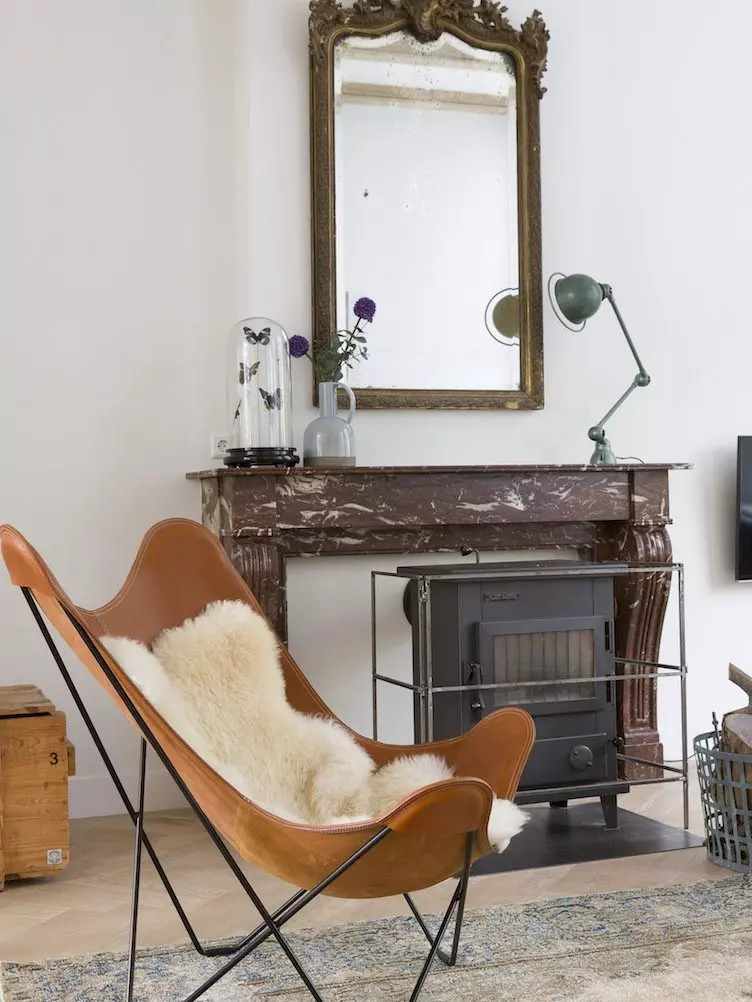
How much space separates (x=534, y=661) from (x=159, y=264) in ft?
6.00

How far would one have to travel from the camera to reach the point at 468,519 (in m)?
3.69

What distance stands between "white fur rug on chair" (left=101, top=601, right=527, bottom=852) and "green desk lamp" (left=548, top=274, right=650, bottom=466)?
170 cm

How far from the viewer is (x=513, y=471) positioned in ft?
12.2

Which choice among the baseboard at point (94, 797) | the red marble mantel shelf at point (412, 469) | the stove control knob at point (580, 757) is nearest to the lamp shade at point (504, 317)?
Answer: the red marble mantel shelf at point (412, 469)

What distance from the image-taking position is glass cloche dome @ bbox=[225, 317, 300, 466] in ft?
12.0

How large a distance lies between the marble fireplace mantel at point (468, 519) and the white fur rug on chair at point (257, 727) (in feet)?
3.04

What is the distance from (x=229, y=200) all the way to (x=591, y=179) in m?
1.41

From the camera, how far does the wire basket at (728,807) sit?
9.66 ft

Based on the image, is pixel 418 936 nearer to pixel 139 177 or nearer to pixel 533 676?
pixel 533 676

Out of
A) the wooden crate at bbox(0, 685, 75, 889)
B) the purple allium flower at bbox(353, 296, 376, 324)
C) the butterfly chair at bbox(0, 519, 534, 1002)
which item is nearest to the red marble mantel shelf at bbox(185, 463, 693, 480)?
the purple allium flower at bbox(353, 296, 376, 324)

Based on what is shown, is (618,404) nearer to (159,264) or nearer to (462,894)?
(159,264)

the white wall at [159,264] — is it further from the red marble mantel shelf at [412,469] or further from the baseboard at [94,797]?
the red marble mantel shelf at [412,469]

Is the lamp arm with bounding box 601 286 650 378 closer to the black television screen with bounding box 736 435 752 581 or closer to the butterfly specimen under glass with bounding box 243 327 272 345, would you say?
the black television screen with bounding box 736 435 752 581

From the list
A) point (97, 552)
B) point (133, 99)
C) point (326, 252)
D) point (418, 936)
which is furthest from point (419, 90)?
point (418, 936)
